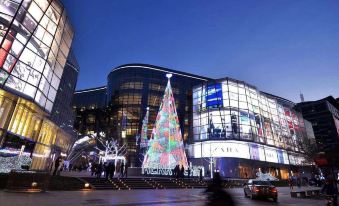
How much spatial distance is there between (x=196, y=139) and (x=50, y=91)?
1394 inches

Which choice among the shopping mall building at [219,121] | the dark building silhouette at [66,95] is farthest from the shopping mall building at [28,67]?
the shopping mall building at [219,121]

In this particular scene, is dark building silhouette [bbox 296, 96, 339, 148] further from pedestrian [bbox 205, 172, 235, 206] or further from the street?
pedestrian [bbox 205, 172, 235, 206]

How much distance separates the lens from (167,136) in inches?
1174

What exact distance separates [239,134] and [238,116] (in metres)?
4.20

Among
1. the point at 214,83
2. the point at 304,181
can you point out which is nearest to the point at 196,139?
the point at 214,83

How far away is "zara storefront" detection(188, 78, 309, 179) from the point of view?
47.6m

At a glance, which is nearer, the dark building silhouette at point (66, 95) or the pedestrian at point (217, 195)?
the pedestrian at point (217, 195)

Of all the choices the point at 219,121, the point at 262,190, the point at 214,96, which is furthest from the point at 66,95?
the point at 262,190

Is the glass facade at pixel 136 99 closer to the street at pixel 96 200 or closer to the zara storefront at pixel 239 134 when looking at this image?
the zara storefront at pixel 239 134

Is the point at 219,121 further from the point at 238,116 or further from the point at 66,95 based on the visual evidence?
the point at 66,95

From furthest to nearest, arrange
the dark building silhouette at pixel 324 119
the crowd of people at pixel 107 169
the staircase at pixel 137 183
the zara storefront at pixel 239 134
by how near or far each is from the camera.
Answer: the dark building silhouette at pixel 324 119
the zara storefront at pixel 239 134
the crowd of people at pixel 107 169
the staircase at pixel 137 183

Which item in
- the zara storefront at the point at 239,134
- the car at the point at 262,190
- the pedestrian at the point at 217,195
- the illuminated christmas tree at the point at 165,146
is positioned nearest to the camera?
the pedestrian at the point at 217,195

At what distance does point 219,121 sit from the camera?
51.3 metres

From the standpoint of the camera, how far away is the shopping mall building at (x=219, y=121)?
48.5 meters
